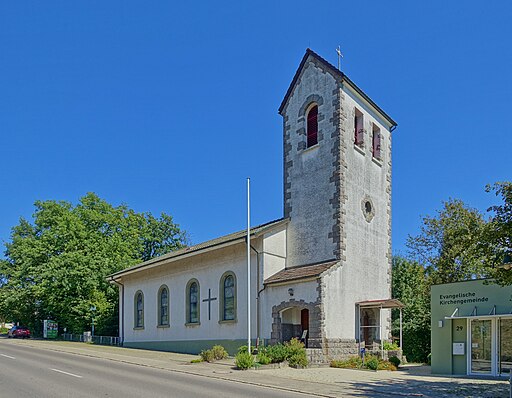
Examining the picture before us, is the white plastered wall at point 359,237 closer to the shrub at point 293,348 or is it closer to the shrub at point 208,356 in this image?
the shrub at point 293,348

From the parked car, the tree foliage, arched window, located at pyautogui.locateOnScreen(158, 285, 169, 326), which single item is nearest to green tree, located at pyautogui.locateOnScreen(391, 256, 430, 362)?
arched window, located at pyautogui.locateOnScreen(158, 285, 169, 326)

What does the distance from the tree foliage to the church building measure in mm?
15389

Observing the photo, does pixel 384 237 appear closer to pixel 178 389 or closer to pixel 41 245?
pixel 178 389

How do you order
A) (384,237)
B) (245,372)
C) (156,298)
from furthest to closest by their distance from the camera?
(156,298) < (384,237) < (245,372)

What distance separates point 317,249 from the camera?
2647cm

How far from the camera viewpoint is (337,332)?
24.2 meters

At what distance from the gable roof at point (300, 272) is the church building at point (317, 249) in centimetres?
7

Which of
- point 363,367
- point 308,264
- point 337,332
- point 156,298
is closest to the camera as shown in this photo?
point 363,367

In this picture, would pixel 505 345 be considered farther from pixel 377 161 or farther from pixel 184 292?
pixel 184 292

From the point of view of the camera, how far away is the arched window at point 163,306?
3438cm

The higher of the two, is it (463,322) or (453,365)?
(463,322)

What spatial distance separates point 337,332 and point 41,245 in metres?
33.2

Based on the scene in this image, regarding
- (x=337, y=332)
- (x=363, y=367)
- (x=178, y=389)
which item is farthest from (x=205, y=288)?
(x=178, y=389)

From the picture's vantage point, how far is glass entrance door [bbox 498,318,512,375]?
18484mm
